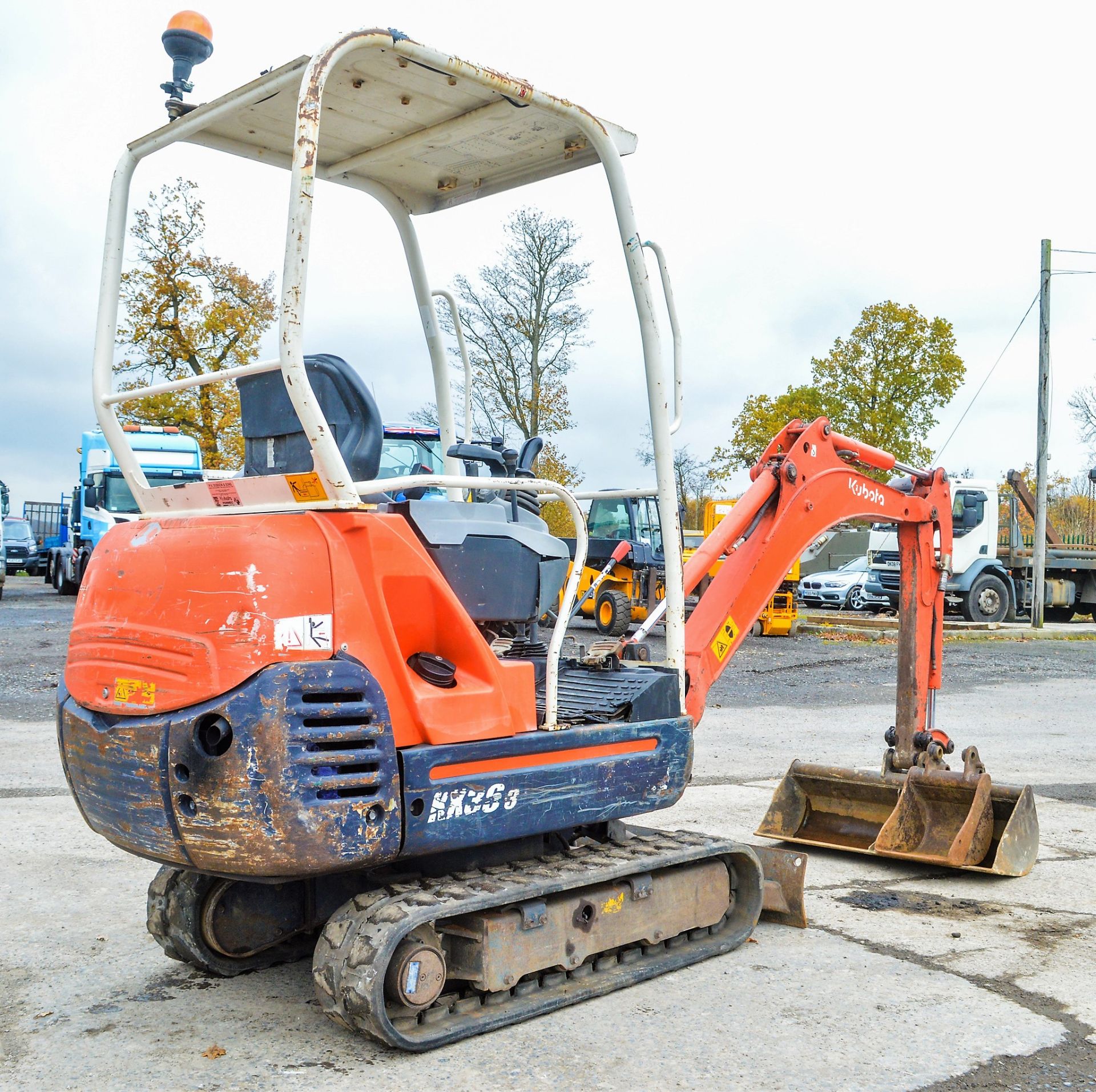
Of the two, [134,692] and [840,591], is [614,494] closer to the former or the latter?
[134,692]

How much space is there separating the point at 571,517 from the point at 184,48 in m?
1.94

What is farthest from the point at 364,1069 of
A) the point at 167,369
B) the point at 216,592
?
the point at 167,369

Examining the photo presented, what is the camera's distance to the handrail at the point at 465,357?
15.9 feet

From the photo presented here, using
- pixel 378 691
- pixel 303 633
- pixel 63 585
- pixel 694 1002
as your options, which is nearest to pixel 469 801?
pixel 378 691

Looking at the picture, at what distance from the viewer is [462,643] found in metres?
3.78

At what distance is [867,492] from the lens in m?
6.21

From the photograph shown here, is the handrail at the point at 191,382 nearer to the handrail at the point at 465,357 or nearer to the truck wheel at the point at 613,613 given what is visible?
the handrail at the point at 465,357

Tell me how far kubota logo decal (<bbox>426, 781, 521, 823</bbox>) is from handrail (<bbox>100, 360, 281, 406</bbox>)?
1.36 m

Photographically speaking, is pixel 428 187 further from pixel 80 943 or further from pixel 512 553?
pixel 80 943

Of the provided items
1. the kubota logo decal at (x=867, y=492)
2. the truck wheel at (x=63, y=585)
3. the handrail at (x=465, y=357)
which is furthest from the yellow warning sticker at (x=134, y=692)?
the truck wheel at (x=63, y=585)

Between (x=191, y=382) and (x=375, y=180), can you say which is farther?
(x=375, y=180)

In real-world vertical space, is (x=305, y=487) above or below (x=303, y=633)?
above

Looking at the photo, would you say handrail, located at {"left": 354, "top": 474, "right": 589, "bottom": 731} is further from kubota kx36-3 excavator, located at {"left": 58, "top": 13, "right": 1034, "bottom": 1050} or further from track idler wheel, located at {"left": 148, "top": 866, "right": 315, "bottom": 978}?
track idler wheel, located at {"left": 148, "top": 866, "right": 315, "bottom": 978}

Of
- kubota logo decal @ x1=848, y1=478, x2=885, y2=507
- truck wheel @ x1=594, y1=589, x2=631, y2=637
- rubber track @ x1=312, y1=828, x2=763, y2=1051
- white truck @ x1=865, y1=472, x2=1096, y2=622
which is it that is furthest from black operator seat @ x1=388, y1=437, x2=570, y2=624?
white truck @ x1=865, y1=472, x2=1096, y2=622
